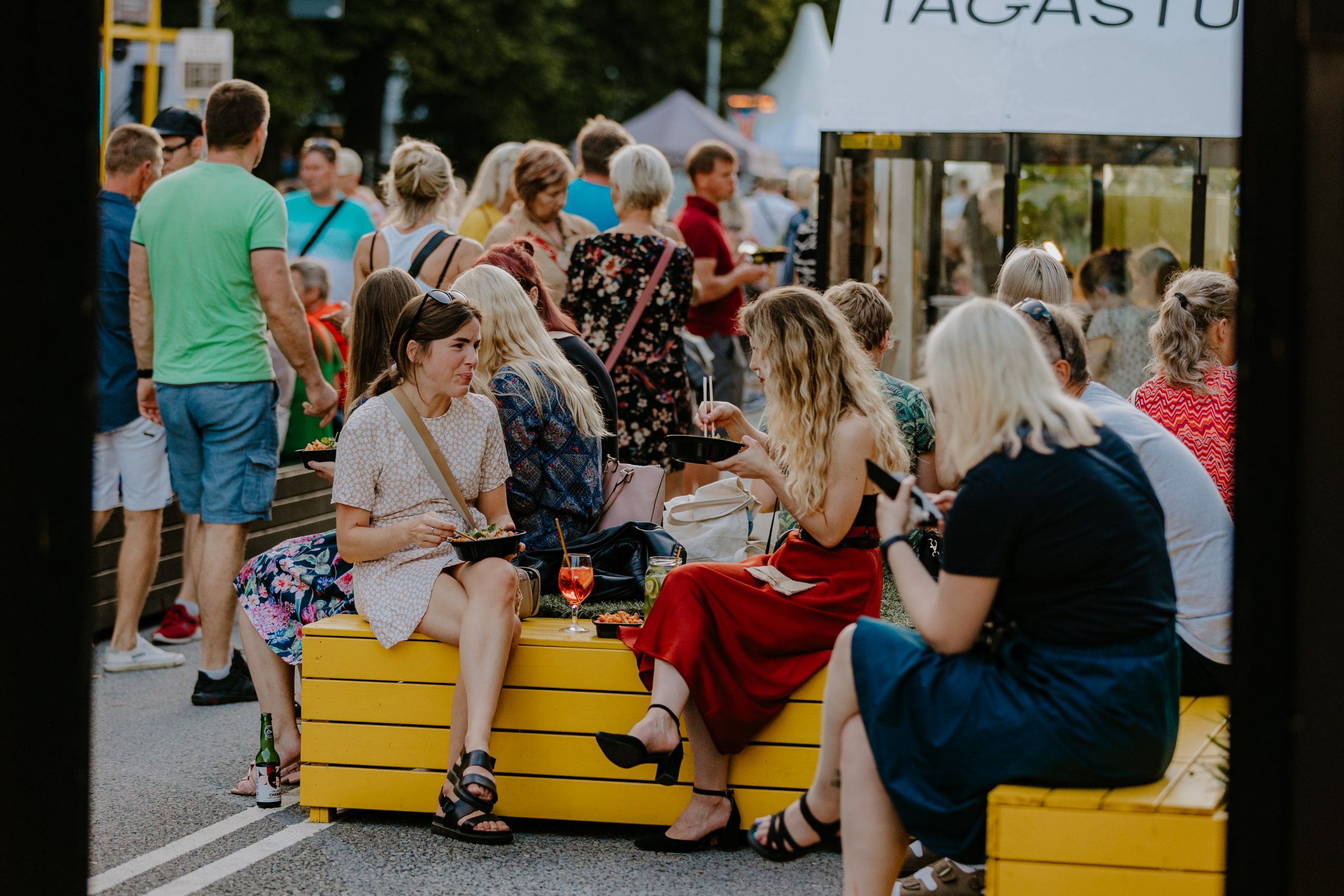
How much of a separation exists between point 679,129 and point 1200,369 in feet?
63.9

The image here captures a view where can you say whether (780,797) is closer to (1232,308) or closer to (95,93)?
(1232,308)

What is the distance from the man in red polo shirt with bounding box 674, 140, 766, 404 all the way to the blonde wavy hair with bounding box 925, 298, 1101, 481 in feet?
16.0

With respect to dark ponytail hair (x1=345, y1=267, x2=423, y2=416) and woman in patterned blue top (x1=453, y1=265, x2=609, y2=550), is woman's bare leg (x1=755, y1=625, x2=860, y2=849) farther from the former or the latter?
dark ponytail hair (x1=345, y1=267, x2=423, y2=416)

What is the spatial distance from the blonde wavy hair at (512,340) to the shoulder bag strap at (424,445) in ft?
2.08

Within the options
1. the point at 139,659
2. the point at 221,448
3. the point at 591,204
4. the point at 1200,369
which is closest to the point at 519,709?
the point at 221,448

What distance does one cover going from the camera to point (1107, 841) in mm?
2969

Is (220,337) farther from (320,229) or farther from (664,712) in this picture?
(320,229)

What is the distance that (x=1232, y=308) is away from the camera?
4.52m

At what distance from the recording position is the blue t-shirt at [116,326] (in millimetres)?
6023

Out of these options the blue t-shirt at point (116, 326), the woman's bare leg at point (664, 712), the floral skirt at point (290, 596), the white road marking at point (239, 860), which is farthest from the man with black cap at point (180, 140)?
the woman's bare leg at point (664, 712)

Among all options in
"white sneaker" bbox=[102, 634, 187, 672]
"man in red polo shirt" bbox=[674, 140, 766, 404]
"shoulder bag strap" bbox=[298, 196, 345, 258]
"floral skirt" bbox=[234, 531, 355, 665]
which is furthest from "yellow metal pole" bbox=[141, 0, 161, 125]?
"floral skirt" bbox=[234, 531, 355, 665]

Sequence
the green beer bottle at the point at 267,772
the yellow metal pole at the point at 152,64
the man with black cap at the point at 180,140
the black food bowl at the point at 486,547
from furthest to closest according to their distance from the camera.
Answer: the yellow metal pole at the point at 152,64 < the man with black cap at the point at 180,140 < the green beer bottle at the point at 267,772 < the black food bowl at the point at 486,547

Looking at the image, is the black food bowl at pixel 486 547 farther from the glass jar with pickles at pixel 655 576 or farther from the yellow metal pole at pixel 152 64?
the yellow metal pole at pixel 152 64

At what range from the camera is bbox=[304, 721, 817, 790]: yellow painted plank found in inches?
162
